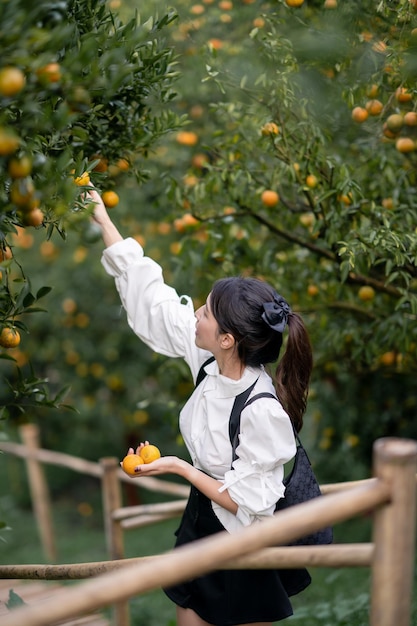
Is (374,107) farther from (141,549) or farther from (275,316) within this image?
(141,549)

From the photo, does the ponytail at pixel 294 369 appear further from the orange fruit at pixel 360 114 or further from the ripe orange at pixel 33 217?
the orange fruit at pixel 360 114

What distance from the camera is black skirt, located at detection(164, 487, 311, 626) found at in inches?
76.3

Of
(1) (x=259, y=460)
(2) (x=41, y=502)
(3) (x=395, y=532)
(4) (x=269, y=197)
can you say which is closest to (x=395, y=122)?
(4) (x=269, y=197)

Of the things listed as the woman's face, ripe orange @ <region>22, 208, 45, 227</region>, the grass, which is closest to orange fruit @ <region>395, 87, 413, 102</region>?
the woman's face

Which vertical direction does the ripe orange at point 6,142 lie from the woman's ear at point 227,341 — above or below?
above

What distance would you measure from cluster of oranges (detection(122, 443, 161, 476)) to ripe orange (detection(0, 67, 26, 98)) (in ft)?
3.11

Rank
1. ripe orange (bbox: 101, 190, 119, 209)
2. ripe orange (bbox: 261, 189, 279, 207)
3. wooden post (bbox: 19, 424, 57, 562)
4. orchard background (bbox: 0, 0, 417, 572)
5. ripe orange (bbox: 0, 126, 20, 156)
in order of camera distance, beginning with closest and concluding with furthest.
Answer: ripe orange (bbox: 0, 126, 20, 156) → orchard background (bbox: 0, 0, 417, 572) → ripe orange (bbox: 101, 190, 119, 209) → ripe orange (bbox: 261, 189, 279, 207) → wooden post (bbox: 19, 424, 57, 562)

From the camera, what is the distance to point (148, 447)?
1902 millimetres

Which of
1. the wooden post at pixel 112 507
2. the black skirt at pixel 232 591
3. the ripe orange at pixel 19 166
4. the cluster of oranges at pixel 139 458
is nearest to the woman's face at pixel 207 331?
the cluster of oranges at pixel 139 458

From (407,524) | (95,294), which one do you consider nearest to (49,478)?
(95,294)

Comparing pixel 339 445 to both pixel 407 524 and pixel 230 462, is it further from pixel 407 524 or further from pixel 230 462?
pixel 407 524

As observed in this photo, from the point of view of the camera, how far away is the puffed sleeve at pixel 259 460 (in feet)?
5.91

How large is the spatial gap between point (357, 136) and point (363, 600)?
79.4 inches

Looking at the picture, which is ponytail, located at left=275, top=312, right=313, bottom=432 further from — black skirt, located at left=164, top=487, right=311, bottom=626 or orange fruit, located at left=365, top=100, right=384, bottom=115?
orange fruit, located at left=365, top=100, right=384, bottom=115
